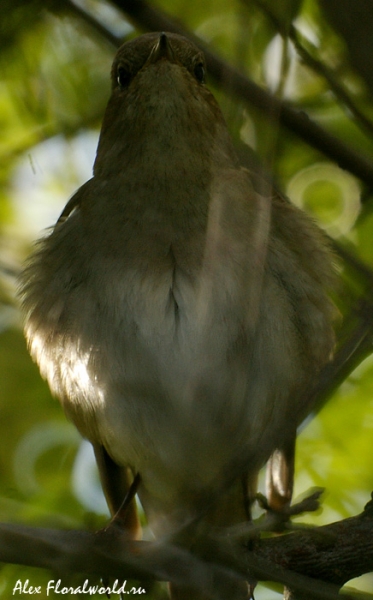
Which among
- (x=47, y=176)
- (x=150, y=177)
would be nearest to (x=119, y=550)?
(x=150, y=177)

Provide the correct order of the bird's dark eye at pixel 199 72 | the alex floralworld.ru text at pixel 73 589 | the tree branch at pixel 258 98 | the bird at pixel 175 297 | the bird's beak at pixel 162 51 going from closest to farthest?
the alex floralworld.ru text at pixel 73 589 < the bird at pixel 175 297 < the bird's beak at pixel 162 51 < the tree branch at pixel 258 98 < the bird's dark eye at pixel 199 72

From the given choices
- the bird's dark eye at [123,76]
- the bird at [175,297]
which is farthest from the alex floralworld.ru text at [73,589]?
the bird's dark eye at [123,76]

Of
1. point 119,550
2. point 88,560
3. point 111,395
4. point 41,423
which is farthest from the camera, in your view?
point 41,423

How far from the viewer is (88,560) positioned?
8.92ft

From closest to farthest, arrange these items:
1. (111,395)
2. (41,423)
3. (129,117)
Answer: (111,395) → (129,117) → (41,423)

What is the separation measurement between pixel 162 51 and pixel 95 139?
5.20 feet

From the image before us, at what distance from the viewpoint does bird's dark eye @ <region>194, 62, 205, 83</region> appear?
4824mm

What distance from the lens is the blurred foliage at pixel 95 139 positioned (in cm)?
470

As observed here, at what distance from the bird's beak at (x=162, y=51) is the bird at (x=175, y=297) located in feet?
0.04

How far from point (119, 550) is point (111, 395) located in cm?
142

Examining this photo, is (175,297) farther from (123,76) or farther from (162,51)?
(123,76)

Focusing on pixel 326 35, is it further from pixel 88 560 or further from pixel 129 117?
pixel 88 560

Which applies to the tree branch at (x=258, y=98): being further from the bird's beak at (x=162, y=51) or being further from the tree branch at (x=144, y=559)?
the tree branch at (x=144, y=559)

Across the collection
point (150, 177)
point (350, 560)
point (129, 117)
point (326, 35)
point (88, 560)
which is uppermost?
point (326, 35)
